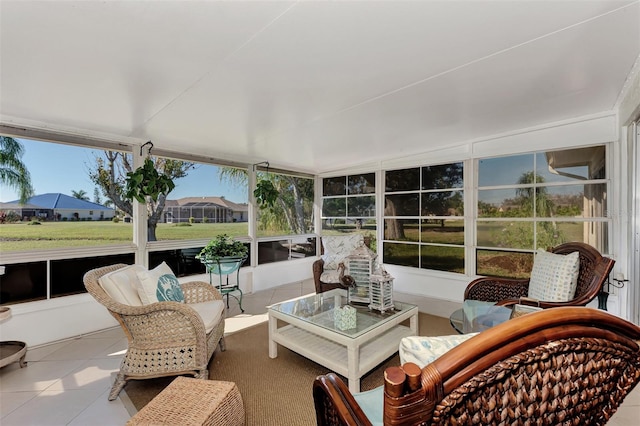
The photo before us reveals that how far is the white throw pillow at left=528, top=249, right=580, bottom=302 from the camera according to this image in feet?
7.23

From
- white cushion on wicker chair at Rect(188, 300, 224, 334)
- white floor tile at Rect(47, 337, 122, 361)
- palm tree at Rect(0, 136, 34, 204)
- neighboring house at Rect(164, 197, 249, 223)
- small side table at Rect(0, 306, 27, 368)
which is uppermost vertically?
palm tree at Rect(0, 136, 34, 204)

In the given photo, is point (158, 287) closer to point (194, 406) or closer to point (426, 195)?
point (194, 406)

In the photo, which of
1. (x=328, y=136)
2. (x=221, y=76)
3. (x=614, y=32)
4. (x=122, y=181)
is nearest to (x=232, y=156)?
(x=122, y=181)

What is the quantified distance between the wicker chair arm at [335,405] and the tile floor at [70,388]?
4.79ft

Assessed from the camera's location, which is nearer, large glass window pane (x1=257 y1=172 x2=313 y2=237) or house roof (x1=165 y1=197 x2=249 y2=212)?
house roof (x1=165 y1=197 x2=249 y2=212)

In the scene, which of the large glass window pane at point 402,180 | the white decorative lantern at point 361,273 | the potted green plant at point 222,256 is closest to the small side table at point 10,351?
the potted green plant at point 222,256

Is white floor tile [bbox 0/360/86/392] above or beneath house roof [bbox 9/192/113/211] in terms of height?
beneath

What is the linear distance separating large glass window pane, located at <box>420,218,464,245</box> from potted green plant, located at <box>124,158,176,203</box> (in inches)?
151

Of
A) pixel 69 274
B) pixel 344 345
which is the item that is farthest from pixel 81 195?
pixel 344 345

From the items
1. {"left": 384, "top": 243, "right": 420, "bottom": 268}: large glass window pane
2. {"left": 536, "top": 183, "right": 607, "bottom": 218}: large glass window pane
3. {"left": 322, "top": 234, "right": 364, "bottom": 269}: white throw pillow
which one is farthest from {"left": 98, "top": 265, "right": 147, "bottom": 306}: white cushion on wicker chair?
{"left": 536, "top": 183, "right": 607, "bottom": 218}: large glass window pane

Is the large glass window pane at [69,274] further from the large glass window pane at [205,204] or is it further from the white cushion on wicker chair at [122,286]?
the white cushion on wicker chair at [122,286]

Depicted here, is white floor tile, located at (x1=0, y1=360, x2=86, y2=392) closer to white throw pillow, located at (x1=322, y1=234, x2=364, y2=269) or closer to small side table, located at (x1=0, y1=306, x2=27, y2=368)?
small side table, located at (x1=0, y1=306, x2=27, y2=368)

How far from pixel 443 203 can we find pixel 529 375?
3.79m

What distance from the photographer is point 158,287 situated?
88.0 inches
